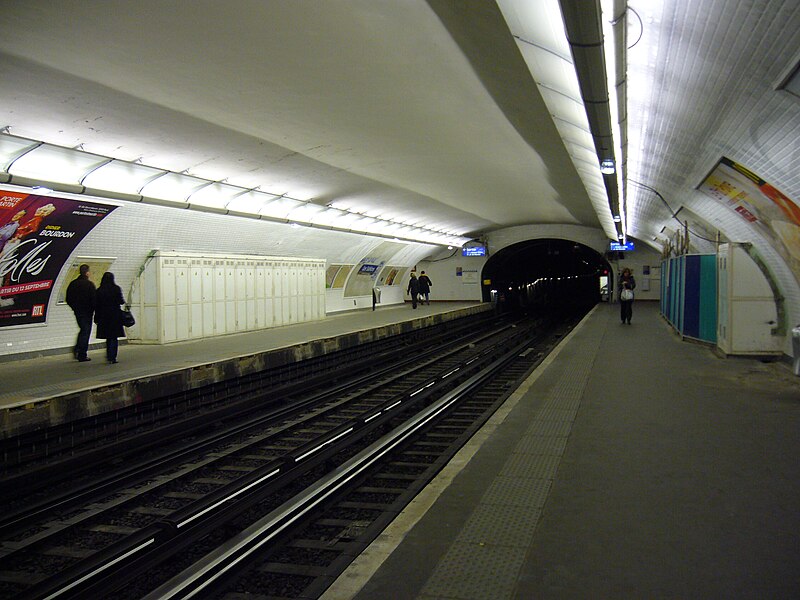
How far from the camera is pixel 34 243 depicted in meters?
9.46

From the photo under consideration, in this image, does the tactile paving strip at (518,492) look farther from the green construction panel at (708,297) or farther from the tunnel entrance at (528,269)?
the tunnel entrance at (528,269)

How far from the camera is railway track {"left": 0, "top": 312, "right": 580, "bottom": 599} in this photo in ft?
13.6

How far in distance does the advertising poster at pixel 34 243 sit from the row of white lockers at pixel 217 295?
2043 millimetres

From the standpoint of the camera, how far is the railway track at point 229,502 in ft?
13.6

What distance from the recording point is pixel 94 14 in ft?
17.9

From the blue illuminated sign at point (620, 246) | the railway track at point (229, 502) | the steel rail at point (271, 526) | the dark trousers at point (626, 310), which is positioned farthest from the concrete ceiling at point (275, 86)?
the blue illuminated sign at point (620, 246)

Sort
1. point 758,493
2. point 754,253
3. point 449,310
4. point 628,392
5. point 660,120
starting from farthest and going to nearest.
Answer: point 449,310 < point 754,253 < point 628,392 < point 660,120 < point 758,493

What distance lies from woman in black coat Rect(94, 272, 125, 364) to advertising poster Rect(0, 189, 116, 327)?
0.82 metres

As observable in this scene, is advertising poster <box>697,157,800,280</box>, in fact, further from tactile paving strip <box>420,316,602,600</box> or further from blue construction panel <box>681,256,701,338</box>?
blue construction panel <box>681,256,701,338</box>

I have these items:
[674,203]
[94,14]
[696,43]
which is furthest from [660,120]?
[674,203]

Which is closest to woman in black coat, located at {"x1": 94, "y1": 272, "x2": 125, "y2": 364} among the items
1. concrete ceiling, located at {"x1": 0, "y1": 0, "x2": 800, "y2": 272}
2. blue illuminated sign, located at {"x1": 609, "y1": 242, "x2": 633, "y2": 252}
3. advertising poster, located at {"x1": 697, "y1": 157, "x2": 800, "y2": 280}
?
concrete ceiling, located at {"x1": 0, "y1": 0, "x2": 800, "y2": 272}

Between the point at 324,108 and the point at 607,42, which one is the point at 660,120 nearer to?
the point at 607,42

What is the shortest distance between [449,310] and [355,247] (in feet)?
18.7

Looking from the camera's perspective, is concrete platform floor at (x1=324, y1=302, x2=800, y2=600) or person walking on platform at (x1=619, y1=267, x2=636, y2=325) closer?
concrete platform floor at (x1=324, y1=302, x2=800, y2=600)
